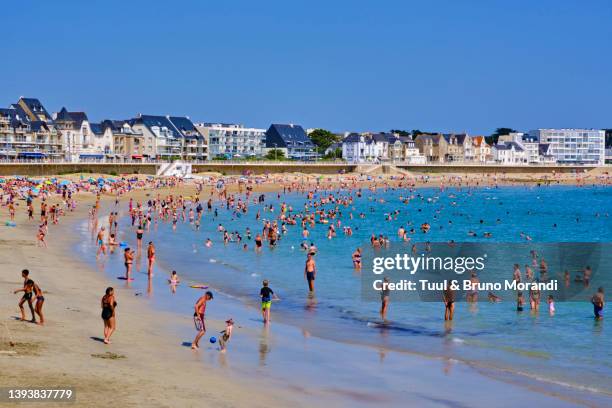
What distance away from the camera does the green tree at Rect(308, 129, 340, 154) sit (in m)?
160

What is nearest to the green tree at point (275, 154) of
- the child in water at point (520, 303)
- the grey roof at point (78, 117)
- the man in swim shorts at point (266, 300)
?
the grey roof at point (78, 117)

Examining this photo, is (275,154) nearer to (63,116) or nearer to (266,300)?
(63,116)

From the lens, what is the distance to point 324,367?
15695mm

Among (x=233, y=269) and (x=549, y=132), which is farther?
(x=549, y=132)

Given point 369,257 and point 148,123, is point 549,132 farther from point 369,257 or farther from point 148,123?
point 369,257

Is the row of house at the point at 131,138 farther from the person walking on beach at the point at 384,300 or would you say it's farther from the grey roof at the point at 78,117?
the person walking on beach at the point at 384,300

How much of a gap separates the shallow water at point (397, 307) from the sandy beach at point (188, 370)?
1.30m

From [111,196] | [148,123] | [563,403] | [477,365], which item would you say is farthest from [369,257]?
[148,123]

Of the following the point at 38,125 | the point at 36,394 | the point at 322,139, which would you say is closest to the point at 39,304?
the point at 36,394

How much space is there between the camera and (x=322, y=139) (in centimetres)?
16038

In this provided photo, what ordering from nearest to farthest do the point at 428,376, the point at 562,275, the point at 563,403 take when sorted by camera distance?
the point at 563,403 < the point at 428,376 < the point at 562,275

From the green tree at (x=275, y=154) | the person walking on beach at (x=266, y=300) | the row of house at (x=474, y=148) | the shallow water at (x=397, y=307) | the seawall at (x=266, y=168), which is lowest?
the shallow water at (x=397, y=307)

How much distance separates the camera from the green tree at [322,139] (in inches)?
6299

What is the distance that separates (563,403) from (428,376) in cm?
255
